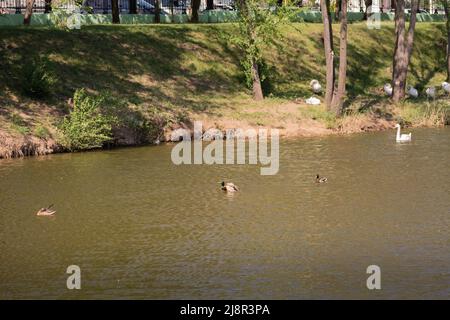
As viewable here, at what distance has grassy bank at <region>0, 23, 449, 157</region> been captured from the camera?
42.4 meters

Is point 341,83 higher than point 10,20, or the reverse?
point 10,20

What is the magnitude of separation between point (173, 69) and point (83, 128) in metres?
12.9

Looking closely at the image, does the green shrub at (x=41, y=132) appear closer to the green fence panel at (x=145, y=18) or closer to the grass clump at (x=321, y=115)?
the grass clump at (x=321, y=115)

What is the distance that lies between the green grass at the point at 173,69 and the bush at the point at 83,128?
58.6 inches

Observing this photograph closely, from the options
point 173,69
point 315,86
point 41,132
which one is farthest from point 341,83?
point 41,132

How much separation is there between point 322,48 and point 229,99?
549 inches

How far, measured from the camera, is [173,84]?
4953 centimetres

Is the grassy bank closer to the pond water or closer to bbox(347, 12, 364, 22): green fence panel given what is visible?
the pond water

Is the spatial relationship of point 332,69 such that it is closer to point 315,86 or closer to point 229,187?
point 315,86

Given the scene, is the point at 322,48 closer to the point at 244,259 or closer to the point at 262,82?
the point at 262,82

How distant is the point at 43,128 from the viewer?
40.0m

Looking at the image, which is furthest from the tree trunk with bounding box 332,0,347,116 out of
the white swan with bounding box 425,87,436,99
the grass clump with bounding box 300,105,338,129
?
the white swan with bounding box 425,87,436,99

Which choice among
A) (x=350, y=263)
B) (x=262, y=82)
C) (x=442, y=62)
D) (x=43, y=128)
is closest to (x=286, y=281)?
(x=350, y=263)

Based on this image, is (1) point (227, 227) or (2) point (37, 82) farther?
(2) point (37, 82)
